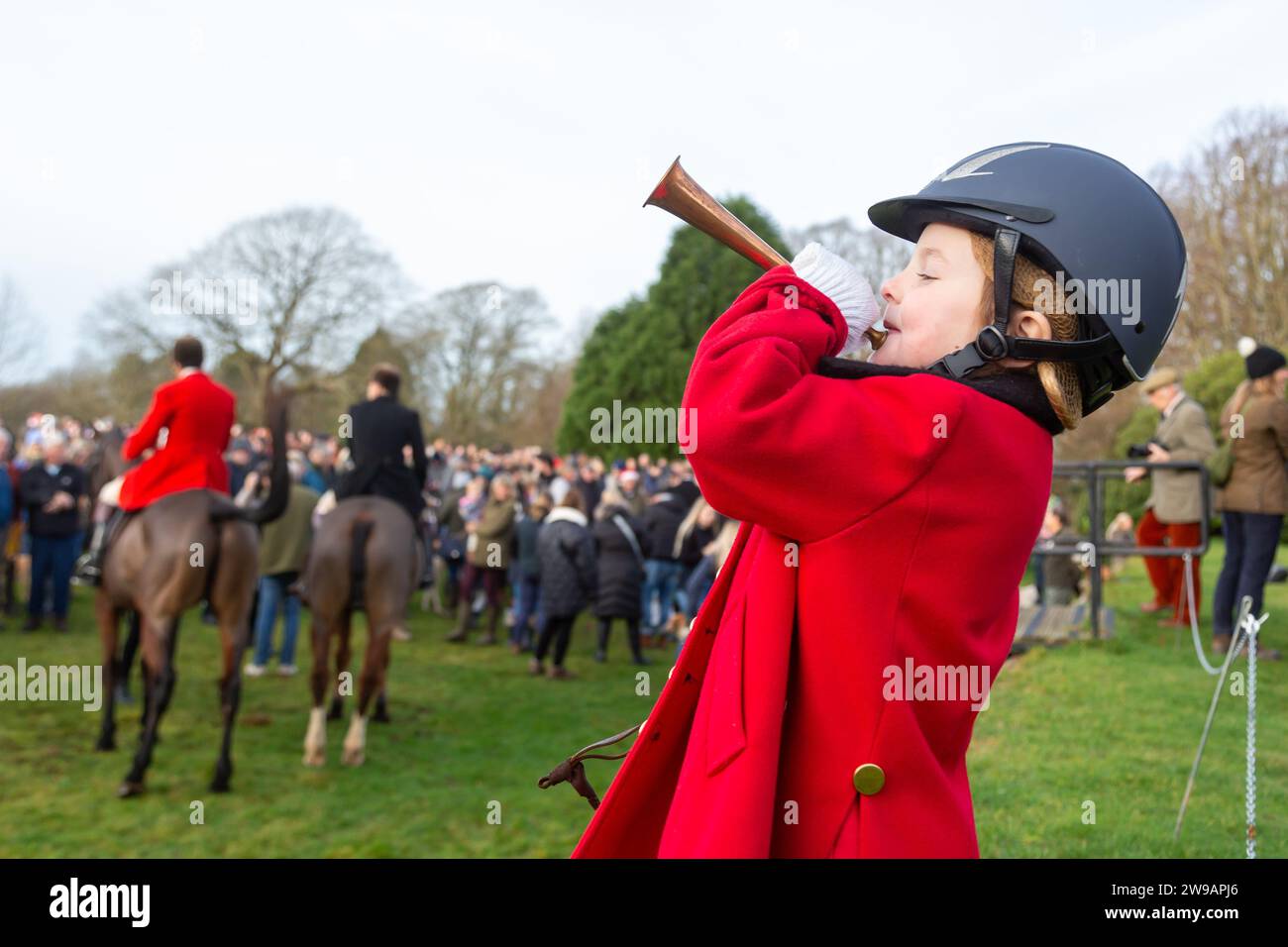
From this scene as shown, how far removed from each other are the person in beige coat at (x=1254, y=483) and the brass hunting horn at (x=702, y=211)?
7650 mm

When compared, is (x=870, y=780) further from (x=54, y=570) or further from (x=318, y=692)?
(x=54, y=570)

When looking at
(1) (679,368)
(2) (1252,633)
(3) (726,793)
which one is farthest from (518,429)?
(3) (726,793)

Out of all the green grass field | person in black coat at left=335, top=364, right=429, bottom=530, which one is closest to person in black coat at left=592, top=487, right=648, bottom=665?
the green grass field

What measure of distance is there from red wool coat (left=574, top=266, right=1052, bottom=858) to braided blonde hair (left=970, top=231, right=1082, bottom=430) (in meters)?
0.12

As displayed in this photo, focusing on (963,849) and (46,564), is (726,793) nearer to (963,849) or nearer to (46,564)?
(963,849)

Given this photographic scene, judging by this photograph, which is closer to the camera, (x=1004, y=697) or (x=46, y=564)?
(x=1004, y=697)

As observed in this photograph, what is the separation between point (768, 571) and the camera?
179cm

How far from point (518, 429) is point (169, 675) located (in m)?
34.7

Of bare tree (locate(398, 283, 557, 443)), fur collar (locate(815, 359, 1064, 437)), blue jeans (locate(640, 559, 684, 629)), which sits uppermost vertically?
bare tree (locate(398, 283, 557, 443))

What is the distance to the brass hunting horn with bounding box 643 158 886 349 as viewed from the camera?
2172 mm

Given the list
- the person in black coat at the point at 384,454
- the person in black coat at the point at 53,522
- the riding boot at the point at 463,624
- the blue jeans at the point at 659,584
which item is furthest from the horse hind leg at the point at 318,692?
the person in black coat at the point at 53,522

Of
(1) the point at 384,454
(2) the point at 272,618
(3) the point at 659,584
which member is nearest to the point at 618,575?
(3) the point at 659,584

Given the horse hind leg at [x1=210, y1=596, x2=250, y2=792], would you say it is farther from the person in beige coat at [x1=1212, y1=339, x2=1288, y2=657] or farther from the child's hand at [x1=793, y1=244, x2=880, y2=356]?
the person in beige coat at [x1=1212, y1=339, x2=1288, y2=657]

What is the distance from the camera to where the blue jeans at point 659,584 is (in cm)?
1395
